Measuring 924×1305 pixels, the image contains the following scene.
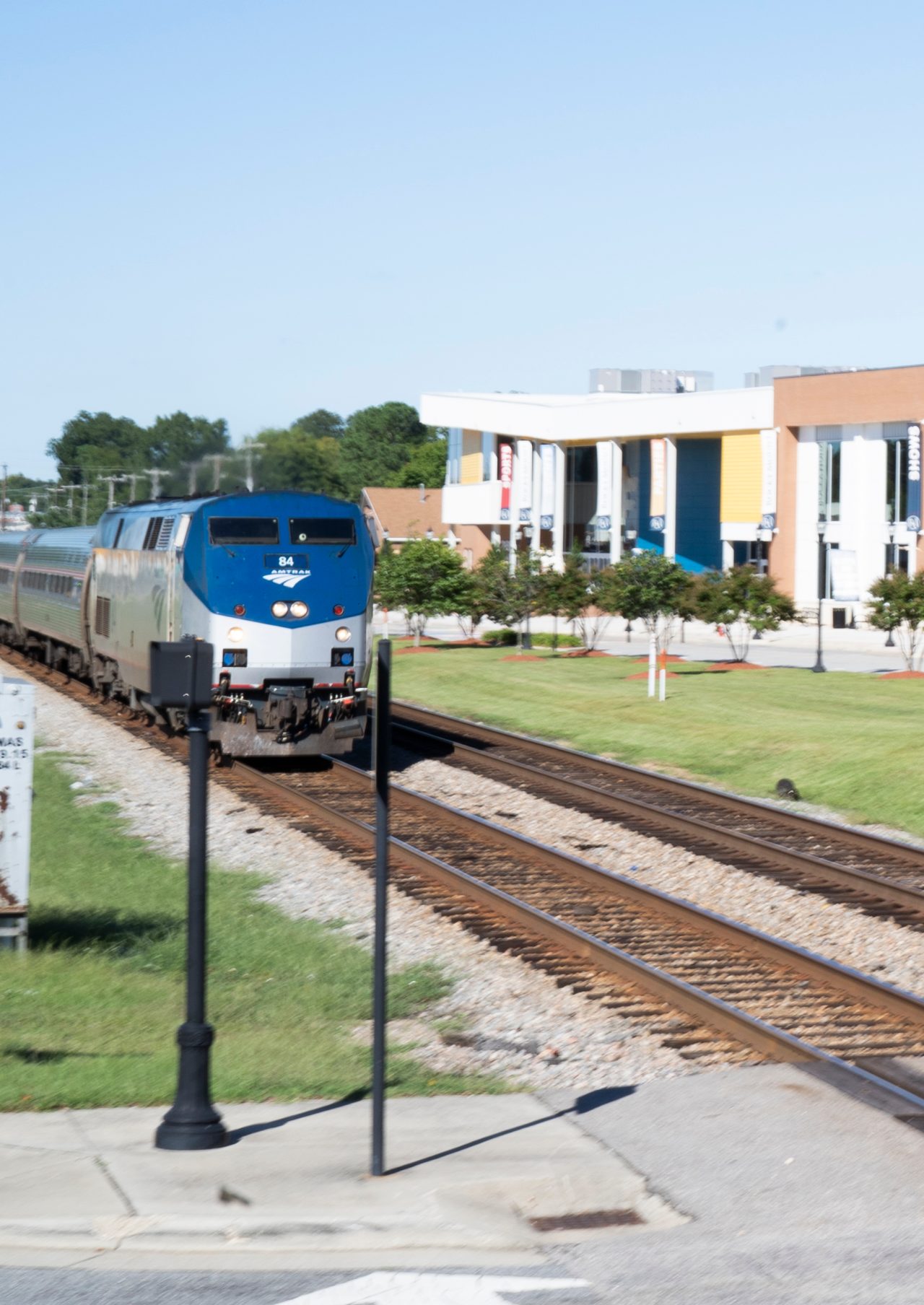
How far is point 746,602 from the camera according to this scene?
145 ft

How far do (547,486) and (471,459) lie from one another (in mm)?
9648

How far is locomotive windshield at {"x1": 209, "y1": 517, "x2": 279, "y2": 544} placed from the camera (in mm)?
22031

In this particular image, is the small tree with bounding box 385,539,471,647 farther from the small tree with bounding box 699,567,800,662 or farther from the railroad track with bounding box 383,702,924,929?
the railroad track with bounding box 383,702,924,929

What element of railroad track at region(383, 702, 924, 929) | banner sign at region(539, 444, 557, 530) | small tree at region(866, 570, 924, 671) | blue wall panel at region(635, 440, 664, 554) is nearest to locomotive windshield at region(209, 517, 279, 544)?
railroad track at region(383, 702, 924, 929)

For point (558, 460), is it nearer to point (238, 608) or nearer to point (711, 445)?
point (711, 445)

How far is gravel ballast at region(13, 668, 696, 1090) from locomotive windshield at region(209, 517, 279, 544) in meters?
3.35

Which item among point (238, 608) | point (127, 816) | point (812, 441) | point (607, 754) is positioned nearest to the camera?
point (127, 816)

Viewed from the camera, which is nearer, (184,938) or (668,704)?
(184,938)

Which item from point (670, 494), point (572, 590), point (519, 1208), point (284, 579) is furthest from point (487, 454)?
point (519, 1208)

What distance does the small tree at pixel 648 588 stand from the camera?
42.8 metres

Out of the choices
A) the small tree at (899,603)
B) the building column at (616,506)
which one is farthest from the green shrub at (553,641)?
the building column at (616,506)

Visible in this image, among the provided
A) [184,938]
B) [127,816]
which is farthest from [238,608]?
[184,938]

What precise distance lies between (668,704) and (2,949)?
834 inches

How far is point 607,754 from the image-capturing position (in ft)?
86.1
